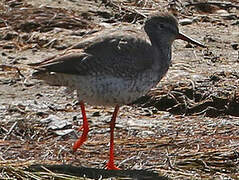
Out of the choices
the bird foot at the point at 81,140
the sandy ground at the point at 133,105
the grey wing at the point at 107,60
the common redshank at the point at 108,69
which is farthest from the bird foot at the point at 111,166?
the grey wing at the point at 107,60

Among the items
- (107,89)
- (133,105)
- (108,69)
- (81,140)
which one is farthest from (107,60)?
(133,105)

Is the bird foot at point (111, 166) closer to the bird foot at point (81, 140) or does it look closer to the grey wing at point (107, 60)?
the bird foot at point (81, 140)

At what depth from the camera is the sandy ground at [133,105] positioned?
6.48 meters

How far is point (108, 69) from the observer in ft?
20.2

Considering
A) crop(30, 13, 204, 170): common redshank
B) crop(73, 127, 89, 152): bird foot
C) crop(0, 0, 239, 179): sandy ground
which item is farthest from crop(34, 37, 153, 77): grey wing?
crop(73, 127, 89, 152): bird foot

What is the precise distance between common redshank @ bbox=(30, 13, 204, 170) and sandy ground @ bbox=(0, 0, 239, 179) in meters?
0.52

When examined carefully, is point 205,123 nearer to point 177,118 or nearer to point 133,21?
point 177,118

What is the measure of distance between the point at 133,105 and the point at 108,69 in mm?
1708

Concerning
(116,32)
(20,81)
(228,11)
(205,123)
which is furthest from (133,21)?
(116,32)

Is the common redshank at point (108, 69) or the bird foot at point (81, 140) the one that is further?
the bird foot at point (81, 140)

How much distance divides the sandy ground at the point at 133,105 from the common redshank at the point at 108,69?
521 millimetres

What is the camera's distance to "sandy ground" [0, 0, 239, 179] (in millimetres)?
6477

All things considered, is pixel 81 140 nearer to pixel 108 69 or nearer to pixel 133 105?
pixel 108 69

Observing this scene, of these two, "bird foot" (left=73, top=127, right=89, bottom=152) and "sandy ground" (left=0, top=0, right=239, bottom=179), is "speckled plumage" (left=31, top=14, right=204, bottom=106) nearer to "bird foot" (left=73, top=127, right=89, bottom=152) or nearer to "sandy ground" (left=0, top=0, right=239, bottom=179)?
→ "bird foot" (left=73, top=127, right=89, bottom=152)
